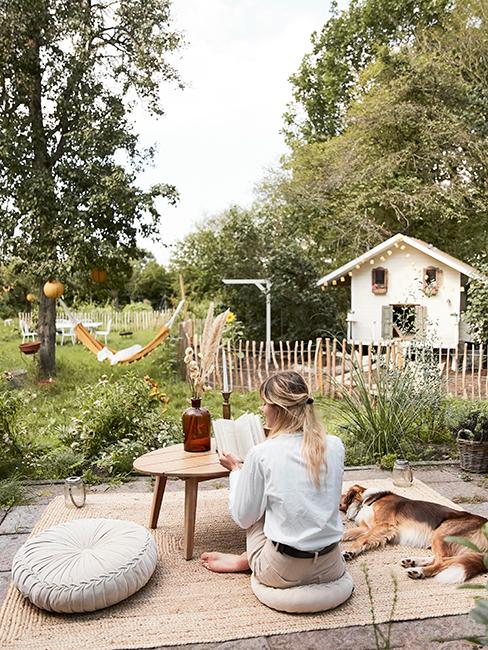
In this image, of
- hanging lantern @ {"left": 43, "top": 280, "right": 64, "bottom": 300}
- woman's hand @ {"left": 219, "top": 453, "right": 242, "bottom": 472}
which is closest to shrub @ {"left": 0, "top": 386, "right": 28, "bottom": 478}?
woman's hand @ {"left": 219, "top": 453, "right": 242, "bottom": 472}

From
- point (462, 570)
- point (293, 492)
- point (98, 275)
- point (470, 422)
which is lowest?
point (462, 570)

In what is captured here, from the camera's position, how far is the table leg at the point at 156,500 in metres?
3.77

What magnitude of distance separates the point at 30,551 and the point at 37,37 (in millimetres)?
9221

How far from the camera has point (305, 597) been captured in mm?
2771

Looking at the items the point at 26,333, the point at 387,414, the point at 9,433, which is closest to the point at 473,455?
the point at 387,414

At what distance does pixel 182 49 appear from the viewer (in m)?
10.5

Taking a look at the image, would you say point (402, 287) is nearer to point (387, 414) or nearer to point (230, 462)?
point (387, 414)

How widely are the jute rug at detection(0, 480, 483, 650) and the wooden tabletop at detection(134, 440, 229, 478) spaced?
0.48 m

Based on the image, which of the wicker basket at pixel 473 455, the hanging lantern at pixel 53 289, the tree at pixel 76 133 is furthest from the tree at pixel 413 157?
the wicker basket at pixel 473 455

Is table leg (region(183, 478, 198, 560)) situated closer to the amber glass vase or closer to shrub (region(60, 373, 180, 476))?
the amber glass vase

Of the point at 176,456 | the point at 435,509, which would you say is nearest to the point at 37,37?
the point at 176,456

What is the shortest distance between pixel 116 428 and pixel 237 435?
8.10ft

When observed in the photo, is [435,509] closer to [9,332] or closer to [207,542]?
[207,542]

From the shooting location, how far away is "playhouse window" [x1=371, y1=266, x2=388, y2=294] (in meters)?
14.4
